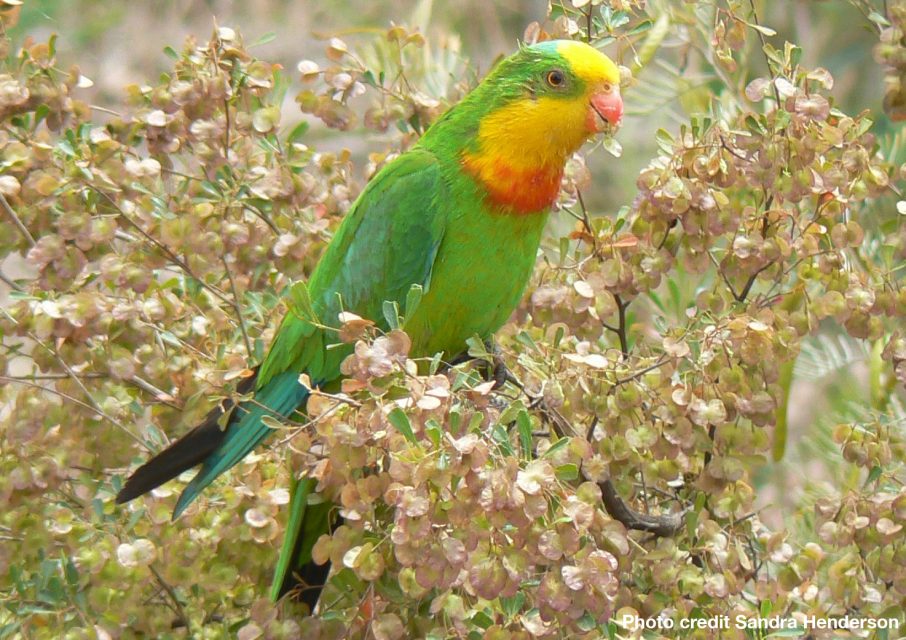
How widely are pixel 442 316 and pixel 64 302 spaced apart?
72cm

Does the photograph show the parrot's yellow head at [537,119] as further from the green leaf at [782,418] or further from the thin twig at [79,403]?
the thin twig at [79,403]

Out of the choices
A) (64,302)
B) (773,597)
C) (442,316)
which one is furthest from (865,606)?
(64,302)

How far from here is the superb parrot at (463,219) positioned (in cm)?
206

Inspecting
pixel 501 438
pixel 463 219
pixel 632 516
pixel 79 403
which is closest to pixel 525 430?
Result: pixel 501 438

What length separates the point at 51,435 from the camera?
1702mm

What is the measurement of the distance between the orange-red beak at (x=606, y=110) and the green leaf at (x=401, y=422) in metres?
0.98

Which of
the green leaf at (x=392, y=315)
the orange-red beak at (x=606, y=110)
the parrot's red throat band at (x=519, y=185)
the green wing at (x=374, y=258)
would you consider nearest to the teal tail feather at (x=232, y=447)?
the green wing at (x=374, y=258)

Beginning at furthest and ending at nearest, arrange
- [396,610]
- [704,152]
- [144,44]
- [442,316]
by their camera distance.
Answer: [144,44] < [442,316] < [704,152] < [396,610]

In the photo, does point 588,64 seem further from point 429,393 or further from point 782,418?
point 429,393

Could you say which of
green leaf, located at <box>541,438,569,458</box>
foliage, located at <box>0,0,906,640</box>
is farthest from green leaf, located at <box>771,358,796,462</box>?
green leaf, located at <box>541,438,569,458</box>

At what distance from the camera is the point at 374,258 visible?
2133 millimetres

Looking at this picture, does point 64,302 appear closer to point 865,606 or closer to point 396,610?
point 396,610

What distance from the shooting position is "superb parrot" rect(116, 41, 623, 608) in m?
2.06

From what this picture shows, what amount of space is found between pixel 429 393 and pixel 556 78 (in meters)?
0.98
